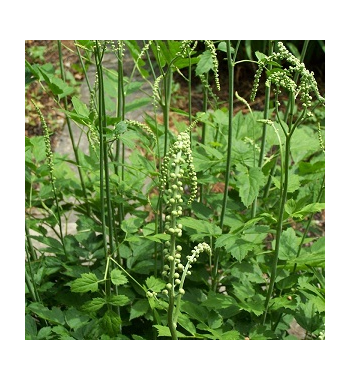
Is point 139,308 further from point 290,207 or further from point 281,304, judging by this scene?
point 290,207

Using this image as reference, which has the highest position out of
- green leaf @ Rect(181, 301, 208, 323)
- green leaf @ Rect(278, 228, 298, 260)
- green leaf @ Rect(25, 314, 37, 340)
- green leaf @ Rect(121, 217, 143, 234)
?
green leaf @ Rect(121, 217, 143, 234)

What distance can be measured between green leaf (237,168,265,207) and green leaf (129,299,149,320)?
44 centimetres

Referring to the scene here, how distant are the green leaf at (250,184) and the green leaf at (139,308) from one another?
44 cm

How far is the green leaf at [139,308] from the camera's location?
1624mm

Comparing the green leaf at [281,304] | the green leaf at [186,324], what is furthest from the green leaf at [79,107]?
the green leaf at [281,304]

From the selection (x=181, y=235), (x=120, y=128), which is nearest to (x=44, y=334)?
(x=181, y=235)

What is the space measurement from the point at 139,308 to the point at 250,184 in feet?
1.60

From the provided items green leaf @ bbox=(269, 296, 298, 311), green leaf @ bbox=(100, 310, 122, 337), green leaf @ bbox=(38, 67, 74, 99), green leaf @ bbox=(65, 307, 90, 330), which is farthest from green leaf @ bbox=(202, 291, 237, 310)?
green leaf @ bbox=(38, 67, 74, 99)

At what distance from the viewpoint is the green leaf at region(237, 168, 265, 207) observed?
1553 millimetres

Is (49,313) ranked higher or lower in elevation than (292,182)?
lower

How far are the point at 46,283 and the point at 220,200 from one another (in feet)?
2.08

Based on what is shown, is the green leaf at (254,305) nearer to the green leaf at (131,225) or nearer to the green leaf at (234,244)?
the green leaf at (234,244)

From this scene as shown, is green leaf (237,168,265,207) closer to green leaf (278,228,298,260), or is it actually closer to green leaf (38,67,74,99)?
green leaf (278,228,298,260)

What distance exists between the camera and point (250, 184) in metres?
1.59
